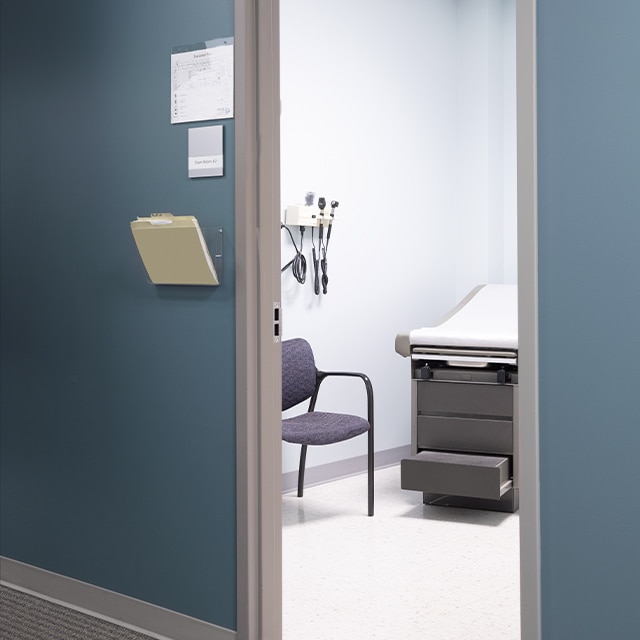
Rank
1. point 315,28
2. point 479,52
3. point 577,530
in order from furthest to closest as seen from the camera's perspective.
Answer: point 479,52 → point 315,28 → point 577,530

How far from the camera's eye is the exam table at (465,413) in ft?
11.7

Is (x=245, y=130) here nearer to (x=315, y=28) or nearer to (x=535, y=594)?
(x=535, y=594)

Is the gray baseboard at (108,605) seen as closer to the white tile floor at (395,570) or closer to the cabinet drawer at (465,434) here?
the white tile floor at (395,570)

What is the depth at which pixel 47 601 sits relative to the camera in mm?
2693

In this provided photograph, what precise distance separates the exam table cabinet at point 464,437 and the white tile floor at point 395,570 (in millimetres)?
137

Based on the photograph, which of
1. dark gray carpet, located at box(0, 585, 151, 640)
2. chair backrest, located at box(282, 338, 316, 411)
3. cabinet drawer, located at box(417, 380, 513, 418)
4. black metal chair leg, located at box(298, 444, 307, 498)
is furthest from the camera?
black metal chair leg, located at box(298, 444, 307, 498)

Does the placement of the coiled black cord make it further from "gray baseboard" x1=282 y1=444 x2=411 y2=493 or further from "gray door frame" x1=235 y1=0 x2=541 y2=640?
"gray door frame" x1=235 y1=0 x2=541 y2=640

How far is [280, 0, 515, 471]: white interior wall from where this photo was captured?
4.12 meters

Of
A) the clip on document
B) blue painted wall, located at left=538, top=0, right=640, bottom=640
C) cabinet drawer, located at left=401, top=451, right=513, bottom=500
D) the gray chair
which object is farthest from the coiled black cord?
blue painted wall, located at left=538, top=0, right=640, bottom=640

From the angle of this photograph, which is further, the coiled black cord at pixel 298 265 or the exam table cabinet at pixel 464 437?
the coiled black cord at pixel 298 265

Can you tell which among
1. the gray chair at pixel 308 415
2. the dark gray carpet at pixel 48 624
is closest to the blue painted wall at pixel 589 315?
the dark gray carpet at pixel 48 624

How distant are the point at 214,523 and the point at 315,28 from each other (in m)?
2.60

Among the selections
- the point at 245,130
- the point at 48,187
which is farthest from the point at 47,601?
the point at 245,130

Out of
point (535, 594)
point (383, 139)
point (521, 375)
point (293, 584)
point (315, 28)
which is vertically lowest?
point (293, 584)
